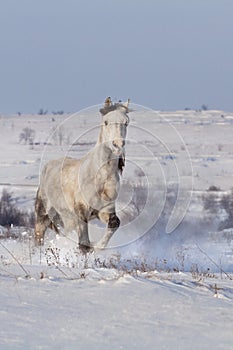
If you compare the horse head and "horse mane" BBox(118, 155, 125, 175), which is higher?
the horse head

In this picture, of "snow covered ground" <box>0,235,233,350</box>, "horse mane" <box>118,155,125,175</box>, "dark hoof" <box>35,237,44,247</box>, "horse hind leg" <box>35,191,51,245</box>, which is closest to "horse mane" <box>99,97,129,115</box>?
"horse mane" <box>118,155,125,175</box>

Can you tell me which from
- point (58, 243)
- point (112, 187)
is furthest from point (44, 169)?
point (112, 187)

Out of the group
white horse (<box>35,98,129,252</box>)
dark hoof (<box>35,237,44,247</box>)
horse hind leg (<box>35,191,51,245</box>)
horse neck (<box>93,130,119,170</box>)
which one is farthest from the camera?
horse hind leg (<box>35,191,51,245</box>)

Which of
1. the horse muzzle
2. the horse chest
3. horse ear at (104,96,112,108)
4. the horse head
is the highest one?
horse ear at (104,96,112,108)

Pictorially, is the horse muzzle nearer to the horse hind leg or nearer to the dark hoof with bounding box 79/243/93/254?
the dark hoof with bounding box 79/243/93/254

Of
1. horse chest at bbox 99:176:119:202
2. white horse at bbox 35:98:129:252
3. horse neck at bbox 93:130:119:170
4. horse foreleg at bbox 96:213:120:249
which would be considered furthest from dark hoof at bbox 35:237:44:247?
horse neck at bbox 93:130:119:170

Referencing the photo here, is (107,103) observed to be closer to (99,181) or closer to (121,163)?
(121,163)

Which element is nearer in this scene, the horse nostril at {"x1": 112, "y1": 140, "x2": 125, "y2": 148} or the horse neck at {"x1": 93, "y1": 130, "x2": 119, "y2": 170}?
the horse nostril at {"x1": 112, "y1": 140, "x2": 125, "y2": 148}

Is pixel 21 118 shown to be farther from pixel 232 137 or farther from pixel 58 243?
pixel 58 243

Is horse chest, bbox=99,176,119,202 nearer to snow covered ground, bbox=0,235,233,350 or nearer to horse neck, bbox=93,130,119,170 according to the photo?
horse neck, bbox=93,130,119,170

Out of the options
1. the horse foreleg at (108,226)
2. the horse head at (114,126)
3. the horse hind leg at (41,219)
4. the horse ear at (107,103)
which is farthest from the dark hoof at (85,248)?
the horse hind leg at (41,219)

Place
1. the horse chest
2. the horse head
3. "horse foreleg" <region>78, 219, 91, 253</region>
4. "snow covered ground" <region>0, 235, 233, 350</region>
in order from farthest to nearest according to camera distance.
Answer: "horse foreleg" <region>78, 219, 91, 253</region>
the horse chest
the horse head
"snow covered ground" <region>0, 235, 233, 350</region>

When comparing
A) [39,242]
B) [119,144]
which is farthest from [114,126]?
[39,242]

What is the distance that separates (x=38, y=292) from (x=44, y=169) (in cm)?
945
